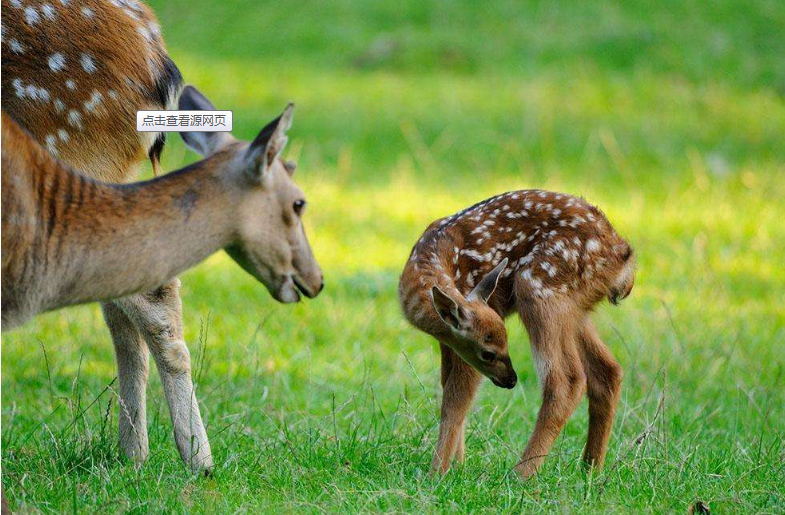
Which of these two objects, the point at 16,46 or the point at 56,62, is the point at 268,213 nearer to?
the point at 56,62

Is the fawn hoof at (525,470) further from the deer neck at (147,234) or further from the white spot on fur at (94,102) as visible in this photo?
the white spot on fur at (94,102)

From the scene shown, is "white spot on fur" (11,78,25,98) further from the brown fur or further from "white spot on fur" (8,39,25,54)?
"white spot on fur" (8,39,25,54)

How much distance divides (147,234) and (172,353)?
1.29m

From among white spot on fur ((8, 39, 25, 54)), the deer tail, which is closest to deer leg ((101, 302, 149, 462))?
white spot on fur ((8, 39, 25, 54))

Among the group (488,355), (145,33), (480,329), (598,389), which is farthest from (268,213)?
(598,389)

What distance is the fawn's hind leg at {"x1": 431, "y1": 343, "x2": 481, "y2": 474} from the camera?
5.05 m

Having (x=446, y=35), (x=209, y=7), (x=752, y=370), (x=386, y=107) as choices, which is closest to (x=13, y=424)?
(x=752, y=370)

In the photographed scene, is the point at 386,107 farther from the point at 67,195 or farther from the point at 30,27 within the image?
the point at 67,195

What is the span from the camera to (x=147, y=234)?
404cm

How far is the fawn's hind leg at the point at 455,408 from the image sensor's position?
505cm

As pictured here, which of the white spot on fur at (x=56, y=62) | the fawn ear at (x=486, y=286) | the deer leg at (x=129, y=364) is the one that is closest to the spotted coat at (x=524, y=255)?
the fawn ear at (x=486, y=286)

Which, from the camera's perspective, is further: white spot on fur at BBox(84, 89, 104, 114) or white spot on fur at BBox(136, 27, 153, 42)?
white spot on fur at BBox(136, 27, 153, 42)

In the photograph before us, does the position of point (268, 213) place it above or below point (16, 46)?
below

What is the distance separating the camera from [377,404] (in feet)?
21.6
